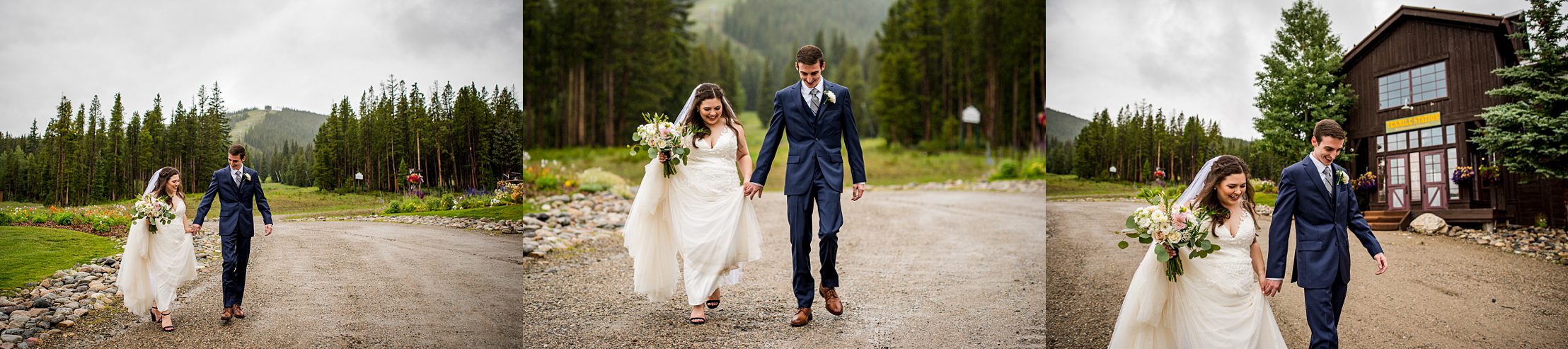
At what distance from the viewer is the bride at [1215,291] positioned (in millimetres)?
3639

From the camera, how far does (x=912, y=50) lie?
17250mm

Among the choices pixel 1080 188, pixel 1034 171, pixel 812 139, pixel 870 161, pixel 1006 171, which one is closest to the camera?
pixel 812 139

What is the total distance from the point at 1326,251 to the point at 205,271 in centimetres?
563

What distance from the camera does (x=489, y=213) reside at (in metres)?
5.45

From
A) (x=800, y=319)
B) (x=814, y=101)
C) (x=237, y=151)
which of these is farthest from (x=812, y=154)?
(x=237, y=151)

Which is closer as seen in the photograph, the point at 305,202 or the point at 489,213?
the point at 305,202

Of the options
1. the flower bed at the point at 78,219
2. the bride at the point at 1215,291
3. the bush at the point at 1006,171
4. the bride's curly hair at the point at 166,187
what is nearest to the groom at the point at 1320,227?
the bride at the point at 1215,291

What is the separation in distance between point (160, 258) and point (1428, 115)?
22.7 ft

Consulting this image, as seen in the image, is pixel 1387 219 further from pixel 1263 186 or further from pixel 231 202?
pixel 231 202

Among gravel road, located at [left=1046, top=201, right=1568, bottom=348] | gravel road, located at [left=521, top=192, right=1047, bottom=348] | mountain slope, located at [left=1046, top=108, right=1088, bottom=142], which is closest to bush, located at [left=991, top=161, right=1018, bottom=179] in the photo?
gravel road, located at [left=521, top=192, right=1047, bottom=348]

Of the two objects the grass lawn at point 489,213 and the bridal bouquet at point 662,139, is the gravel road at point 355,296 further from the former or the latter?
the bridal bouquet at point 662,139

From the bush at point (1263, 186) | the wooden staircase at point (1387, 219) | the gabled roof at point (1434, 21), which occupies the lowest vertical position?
the wooden staircase at point (1387, 219)

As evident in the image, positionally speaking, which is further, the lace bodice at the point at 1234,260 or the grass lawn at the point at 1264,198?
the grass lawn at the point at 1264,198

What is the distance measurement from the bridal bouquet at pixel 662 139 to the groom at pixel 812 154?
1.41ft
